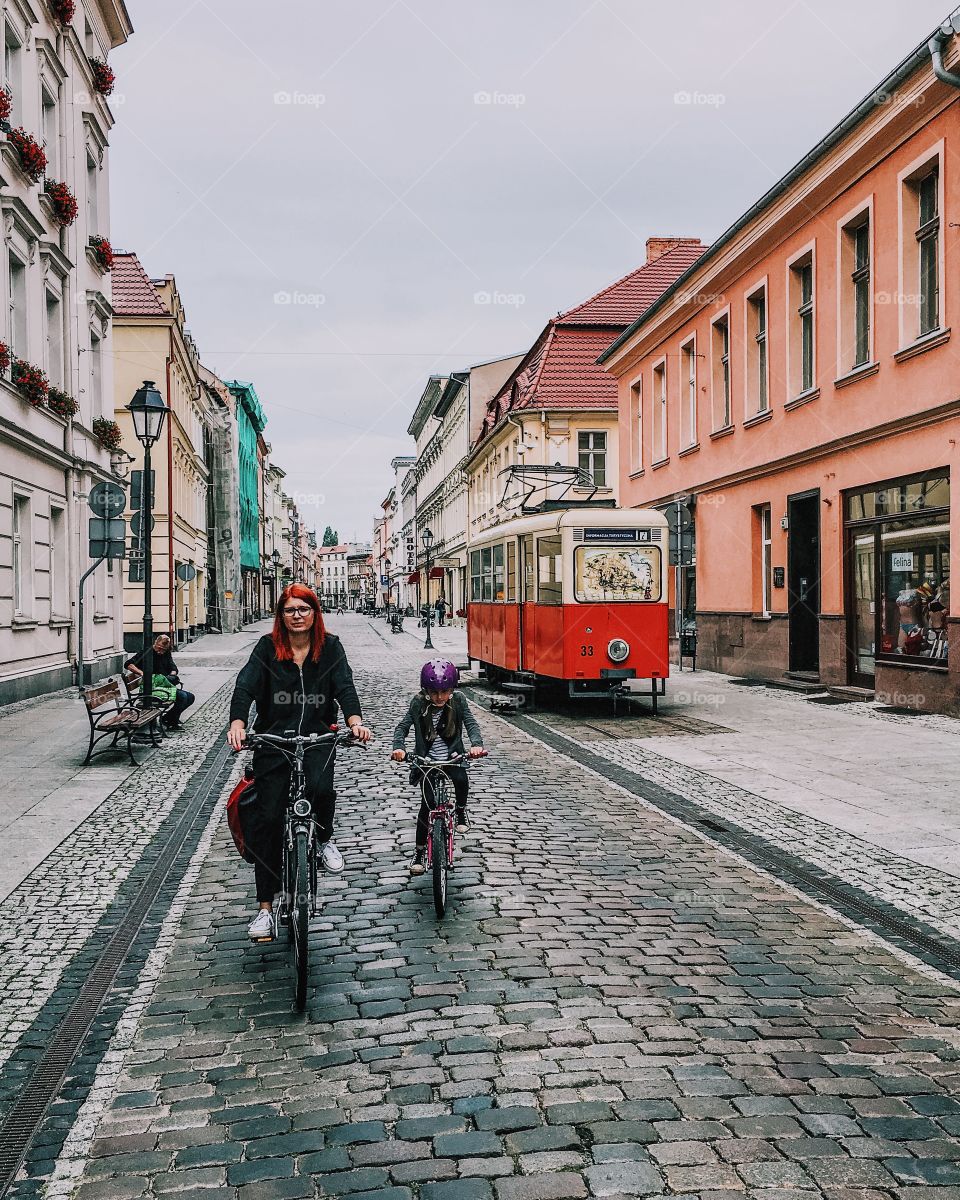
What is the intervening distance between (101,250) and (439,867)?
21.0 meters

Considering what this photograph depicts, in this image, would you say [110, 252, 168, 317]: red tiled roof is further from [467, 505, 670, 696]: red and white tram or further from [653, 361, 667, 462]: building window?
[467, 505, 670, 696]: red and white tram

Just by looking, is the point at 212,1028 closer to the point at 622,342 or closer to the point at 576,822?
the point at 576,822

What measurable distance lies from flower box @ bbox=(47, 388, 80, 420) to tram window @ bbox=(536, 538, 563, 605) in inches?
345

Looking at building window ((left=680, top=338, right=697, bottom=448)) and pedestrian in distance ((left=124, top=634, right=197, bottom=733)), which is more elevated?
building window ((left=680, top=338, right=697, bottom=448))

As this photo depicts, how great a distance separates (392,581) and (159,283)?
283 ft

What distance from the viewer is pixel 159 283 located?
134 feet

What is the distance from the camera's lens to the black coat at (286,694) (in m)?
5.49

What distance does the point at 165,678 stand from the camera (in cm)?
1482

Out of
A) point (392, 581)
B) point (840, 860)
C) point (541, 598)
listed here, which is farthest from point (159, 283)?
point (392, 581)

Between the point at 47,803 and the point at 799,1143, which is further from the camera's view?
the point at 47,803

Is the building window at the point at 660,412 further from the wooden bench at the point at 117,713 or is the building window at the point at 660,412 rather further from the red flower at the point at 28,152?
the wooden bench at the point at 117,713

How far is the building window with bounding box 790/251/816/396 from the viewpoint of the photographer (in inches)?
776

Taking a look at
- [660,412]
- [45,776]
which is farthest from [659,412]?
[45,776]

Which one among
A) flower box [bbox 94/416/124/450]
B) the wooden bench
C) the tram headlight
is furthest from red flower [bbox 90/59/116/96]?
the tram headlight
